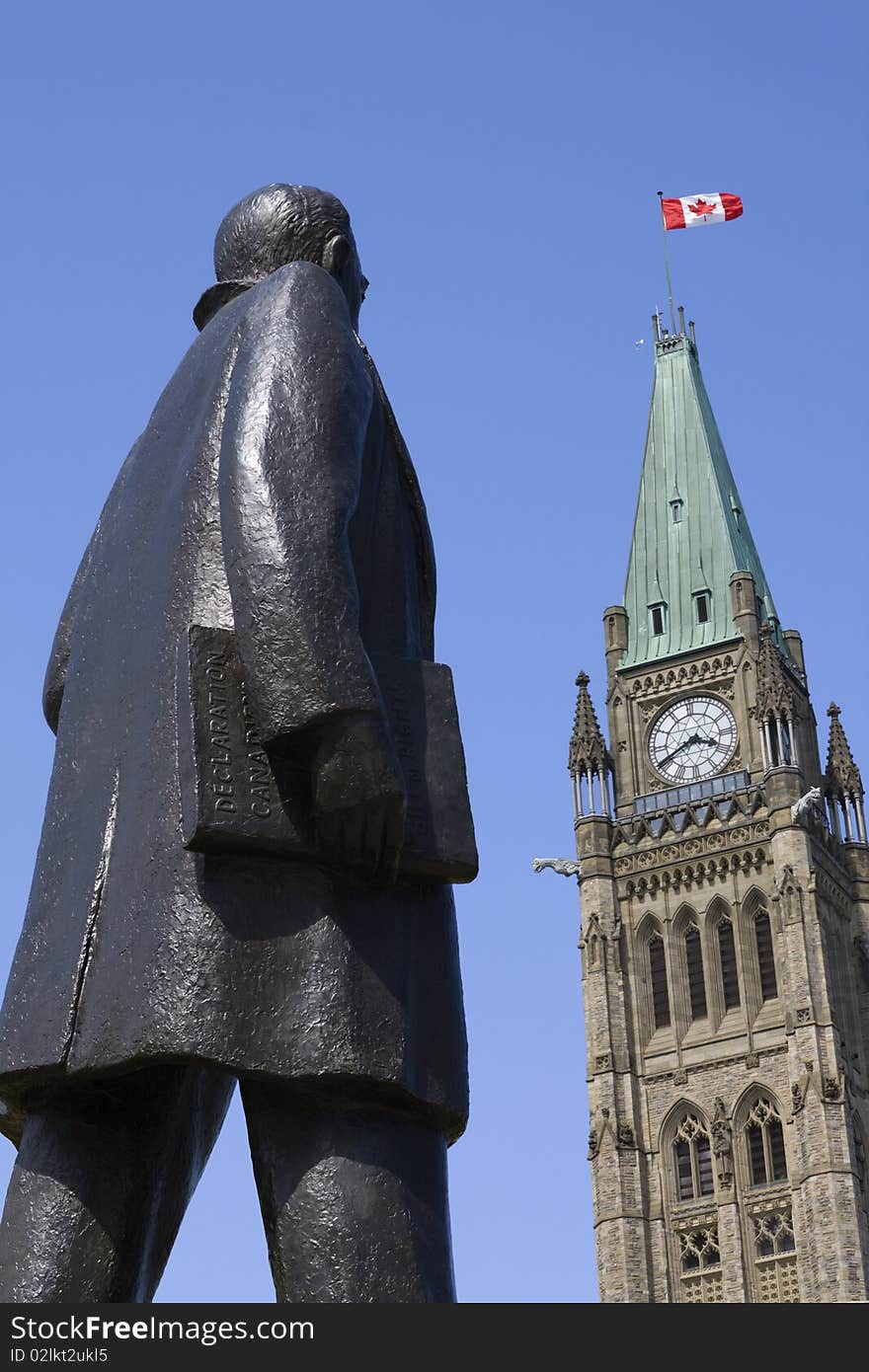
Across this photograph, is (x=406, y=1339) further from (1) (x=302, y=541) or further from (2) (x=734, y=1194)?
(2) (x=734, y=1194)

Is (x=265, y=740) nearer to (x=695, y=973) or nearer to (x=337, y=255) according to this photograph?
(x=337, y=255)

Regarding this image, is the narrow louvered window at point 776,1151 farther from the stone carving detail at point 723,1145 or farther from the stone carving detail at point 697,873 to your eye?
the stone carving detail at point 697,873

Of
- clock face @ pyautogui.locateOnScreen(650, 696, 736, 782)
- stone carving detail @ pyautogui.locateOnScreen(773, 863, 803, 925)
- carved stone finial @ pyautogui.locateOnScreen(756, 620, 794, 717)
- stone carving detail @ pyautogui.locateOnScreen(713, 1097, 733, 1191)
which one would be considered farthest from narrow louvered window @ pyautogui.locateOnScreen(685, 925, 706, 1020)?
carved stone finial @ pyautogui.locateOnScreen(756, 620, 794, 717)

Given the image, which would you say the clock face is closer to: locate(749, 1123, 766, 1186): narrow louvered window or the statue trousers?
locate(749, 1123, 766, 1186): narrow louvered window

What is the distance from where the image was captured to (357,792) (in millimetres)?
4453

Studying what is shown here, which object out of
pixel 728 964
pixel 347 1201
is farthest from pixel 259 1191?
pixel 728 964

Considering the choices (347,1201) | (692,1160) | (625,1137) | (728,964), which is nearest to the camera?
(347,1201)

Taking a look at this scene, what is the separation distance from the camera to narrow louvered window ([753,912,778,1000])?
68.6 m

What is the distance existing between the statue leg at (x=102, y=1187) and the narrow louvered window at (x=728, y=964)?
6502 cm

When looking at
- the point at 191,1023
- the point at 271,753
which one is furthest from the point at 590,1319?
the point at 271,753

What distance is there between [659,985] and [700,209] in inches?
964

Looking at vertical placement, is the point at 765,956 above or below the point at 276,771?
above

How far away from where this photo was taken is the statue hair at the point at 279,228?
536 centimetres

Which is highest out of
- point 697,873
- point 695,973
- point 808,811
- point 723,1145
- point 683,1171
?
point 808,811
